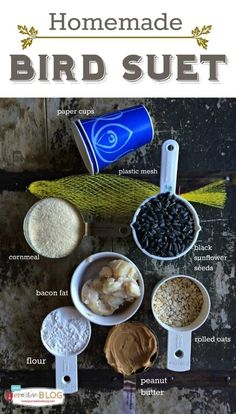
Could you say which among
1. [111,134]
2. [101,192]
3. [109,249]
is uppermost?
[111,134]

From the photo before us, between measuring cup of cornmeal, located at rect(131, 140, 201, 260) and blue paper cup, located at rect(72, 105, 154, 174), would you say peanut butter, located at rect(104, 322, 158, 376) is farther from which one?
blue paper cup, located at rect(72, 105, 154, 174)

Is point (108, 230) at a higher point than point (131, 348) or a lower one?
higher

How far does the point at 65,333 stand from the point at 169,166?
1.40 feet

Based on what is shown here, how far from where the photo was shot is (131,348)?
3.28 feet

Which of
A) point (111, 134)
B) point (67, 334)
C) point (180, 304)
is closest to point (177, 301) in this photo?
point (180, 304)

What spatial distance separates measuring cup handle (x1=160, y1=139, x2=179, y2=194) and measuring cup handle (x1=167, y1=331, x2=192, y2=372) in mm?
322

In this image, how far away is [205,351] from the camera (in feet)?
3.46

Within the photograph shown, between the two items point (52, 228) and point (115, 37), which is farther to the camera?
point (115, 37)

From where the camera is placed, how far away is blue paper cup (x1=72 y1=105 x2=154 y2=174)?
942 mm

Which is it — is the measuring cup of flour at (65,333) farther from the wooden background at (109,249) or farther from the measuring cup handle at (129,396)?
the measuring cup handle at (129,396)

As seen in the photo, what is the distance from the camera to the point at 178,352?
40.8 inches

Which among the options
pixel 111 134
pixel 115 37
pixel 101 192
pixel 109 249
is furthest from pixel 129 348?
pixel 115 37

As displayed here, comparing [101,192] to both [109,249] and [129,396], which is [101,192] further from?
[129,396]

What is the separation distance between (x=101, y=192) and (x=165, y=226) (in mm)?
174
